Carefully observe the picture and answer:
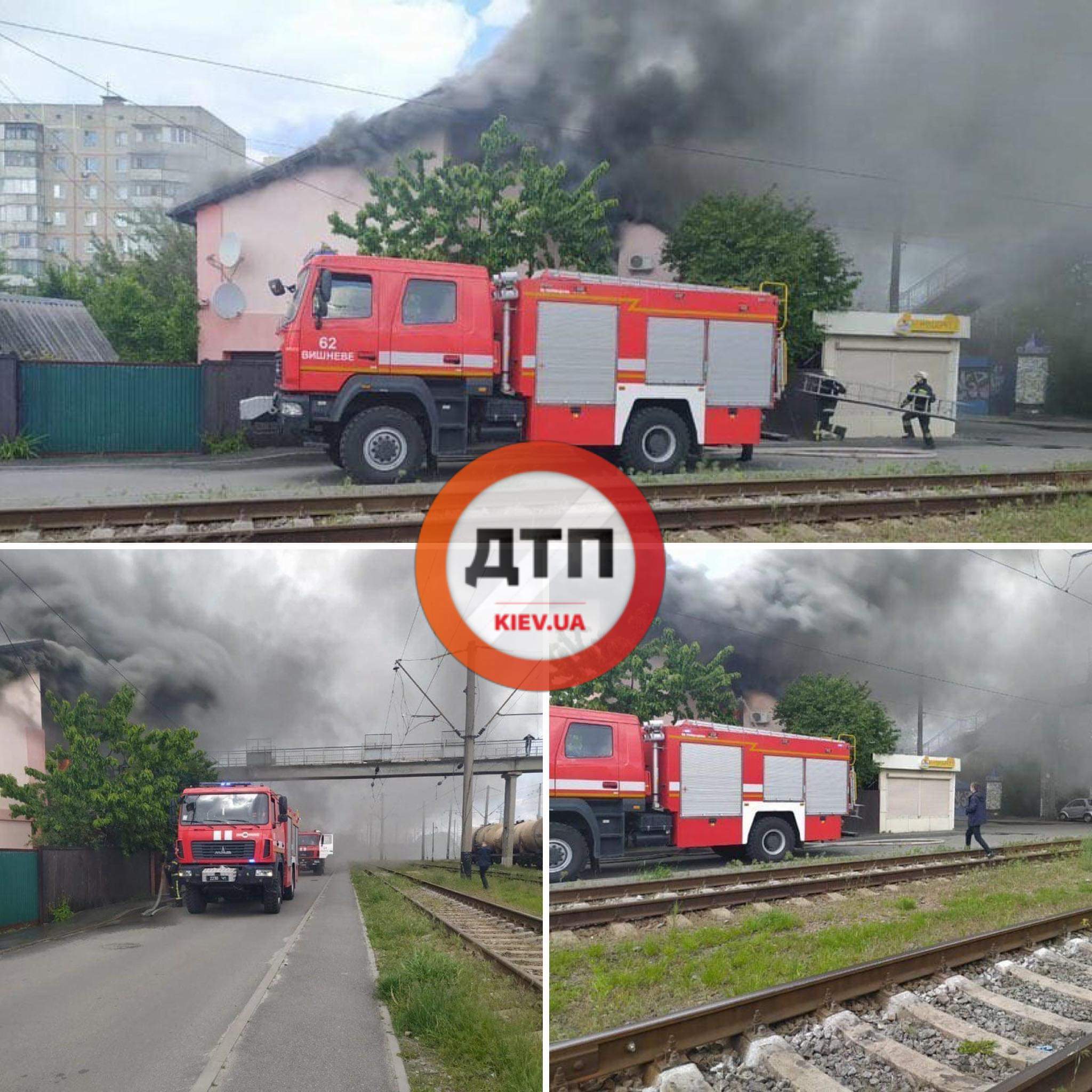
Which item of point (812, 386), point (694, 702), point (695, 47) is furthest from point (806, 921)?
point (695, 47)

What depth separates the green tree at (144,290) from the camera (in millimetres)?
22922

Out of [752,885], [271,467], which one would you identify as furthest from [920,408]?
[752,885]

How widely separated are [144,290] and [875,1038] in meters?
25.9

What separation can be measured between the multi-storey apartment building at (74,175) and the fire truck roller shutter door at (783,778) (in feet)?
197

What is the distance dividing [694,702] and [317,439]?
25.0 ft

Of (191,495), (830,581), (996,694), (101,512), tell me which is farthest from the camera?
(191,495)

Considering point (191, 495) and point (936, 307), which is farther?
point (936, 307)

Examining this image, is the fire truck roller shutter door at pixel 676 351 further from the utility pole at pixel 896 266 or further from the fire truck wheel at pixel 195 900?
the utility pole at pixel 896 266

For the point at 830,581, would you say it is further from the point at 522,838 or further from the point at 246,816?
the point at 246,816

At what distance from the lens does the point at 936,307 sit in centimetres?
2512

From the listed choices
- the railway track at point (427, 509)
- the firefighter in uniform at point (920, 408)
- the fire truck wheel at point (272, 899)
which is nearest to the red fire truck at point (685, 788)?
the fire truck wheel at point (272, 899)

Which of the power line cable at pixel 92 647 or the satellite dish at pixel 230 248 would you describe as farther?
the satellite dish at pixel 230 248

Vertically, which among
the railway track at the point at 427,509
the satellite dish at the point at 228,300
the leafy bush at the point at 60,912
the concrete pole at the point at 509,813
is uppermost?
the satellite dish at the point at 228,300

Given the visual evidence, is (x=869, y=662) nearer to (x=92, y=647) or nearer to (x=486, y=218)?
(x=92, y=647)
